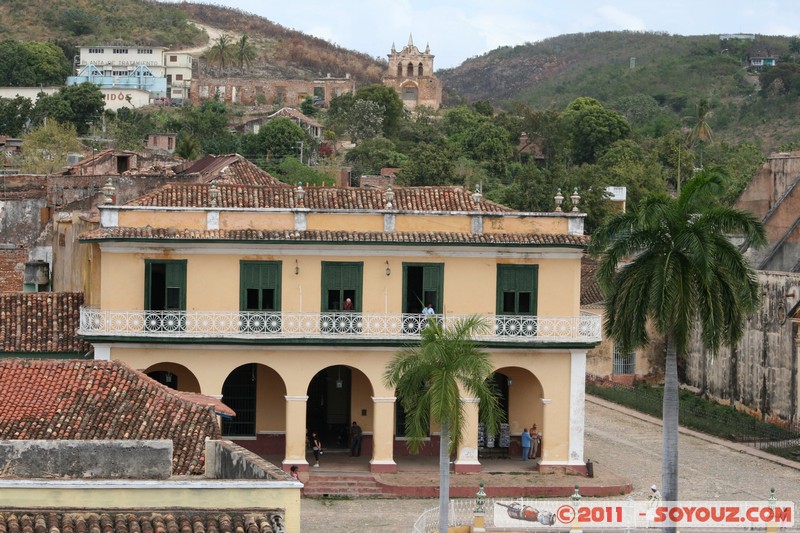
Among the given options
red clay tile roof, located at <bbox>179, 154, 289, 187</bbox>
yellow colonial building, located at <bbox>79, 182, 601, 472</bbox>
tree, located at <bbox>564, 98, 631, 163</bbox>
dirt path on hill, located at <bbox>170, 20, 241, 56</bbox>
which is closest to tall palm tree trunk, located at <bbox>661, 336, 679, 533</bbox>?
yellow colonial building, located at <bbox>79, 182, 601, 472</bbox>

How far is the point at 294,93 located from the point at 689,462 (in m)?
94.7

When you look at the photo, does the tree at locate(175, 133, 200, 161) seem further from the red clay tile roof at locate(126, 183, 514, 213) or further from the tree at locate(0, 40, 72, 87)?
the red clay tile roof at locate(126, 183, 514, 213)

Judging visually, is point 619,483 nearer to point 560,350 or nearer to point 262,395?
point 560,350

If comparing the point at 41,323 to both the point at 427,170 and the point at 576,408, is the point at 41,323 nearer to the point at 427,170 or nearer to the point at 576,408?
the point at 576,408

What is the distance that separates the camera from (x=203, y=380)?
3719 centimetres

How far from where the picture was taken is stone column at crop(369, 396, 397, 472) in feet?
122

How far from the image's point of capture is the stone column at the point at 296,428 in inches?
1467

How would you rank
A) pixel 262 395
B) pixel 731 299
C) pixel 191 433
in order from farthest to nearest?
pixel 262 395 < pixel 731 299 < pixel 191 433

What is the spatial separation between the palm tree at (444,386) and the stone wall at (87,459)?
8.32 meters

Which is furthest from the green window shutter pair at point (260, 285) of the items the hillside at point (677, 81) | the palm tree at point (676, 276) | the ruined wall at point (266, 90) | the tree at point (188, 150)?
the ruined wall at point (266, 90)

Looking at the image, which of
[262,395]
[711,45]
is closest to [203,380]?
[262,395]

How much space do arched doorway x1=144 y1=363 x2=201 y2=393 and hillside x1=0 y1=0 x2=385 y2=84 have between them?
339 feet

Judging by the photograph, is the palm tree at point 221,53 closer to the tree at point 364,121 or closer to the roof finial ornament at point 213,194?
the tree at point 364,121

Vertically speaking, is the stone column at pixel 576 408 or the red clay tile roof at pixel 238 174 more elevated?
the red clay tile roof at pixel 238 174
